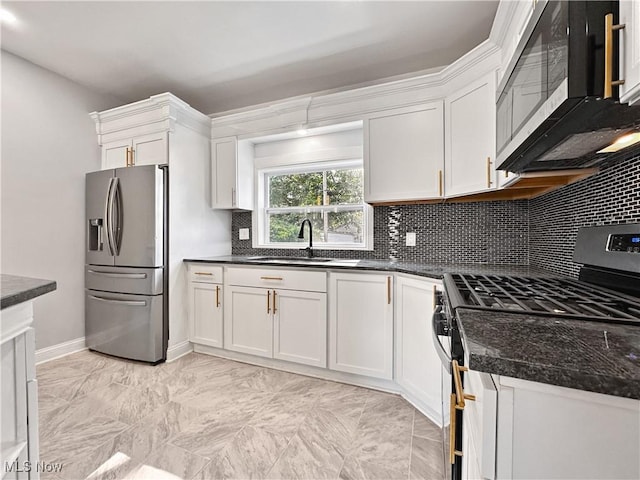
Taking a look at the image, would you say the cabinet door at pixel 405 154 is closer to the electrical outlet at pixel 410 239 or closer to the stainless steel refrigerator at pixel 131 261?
the electrical outlet at pixel 410 239

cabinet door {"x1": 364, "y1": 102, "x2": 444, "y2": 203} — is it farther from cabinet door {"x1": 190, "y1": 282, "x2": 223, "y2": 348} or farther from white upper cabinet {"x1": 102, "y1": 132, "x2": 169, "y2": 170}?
white upper cabinet {"x1": 102, "y1": 132, "x2": 169, "y2": 170}

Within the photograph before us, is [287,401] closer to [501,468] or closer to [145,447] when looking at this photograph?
[145,447]

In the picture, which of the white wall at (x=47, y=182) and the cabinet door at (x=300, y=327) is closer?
the cabinet door at (x=300, y=327)

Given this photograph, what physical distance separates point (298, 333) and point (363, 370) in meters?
0.57

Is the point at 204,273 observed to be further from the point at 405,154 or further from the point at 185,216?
the point at 405,154

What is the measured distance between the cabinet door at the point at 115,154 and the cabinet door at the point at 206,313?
1.42 m

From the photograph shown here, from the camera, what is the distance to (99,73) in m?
2.70

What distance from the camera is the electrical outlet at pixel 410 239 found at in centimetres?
256

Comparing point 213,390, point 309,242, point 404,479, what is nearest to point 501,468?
point 404,479

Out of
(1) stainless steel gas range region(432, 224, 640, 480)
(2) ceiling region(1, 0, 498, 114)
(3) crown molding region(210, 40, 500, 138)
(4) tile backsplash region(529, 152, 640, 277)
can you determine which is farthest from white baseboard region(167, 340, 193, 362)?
(4) tile backsplash region(529, 152, 640, 277)

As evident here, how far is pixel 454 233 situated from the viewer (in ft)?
7.93

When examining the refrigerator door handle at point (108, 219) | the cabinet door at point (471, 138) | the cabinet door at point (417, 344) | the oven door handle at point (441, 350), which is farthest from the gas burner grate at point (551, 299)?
Answer: the refrigerator door handle at point (108, 219)

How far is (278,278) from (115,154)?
2.13 metres

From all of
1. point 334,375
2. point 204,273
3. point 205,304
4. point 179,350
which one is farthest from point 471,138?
point 179,350
